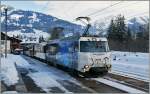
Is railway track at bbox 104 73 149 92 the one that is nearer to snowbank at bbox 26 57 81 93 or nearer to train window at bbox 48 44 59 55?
snowbank at bbox 26 57 81 93

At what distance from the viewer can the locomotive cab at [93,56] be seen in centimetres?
2367

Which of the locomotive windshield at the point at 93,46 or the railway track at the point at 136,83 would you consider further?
the locomotive windshield at the point at 93,46

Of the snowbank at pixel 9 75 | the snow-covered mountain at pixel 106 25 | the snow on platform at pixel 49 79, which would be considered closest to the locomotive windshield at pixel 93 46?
the snow on platform at pixel 49 79

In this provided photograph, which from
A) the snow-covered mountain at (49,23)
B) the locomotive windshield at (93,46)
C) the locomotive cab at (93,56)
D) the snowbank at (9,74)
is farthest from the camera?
the snow-covered mountain at (49,23)

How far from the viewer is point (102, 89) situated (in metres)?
17.5

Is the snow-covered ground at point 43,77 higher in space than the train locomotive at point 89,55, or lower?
lower

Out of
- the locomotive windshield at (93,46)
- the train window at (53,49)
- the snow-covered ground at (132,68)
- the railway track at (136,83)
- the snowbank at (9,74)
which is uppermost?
the locomotive windshield at (93,46)

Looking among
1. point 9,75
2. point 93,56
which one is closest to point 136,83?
point 93,56

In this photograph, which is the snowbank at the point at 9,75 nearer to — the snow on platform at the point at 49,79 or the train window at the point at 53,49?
the snow on platform at the point at 49,79

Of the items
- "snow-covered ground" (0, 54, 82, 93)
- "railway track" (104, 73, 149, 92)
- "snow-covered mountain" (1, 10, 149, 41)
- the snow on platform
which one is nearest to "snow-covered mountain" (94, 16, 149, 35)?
"snow-covered mountain" (1, 10, 149, 41)

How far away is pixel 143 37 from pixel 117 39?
55.2ft

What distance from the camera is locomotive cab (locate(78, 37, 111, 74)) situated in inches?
932

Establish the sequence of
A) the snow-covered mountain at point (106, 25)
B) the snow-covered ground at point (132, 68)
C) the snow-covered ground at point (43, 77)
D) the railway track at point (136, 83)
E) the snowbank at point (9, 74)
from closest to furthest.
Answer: the railway track at point (136, 83) < the snow-covered ground at point (43, 77) < the snowbank at point (9, 74) < the snow-covered ground at point (132, 68) < the snow-covered mountain at point (106, 25)

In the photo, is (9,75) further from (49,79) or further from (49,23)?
(49,23)
